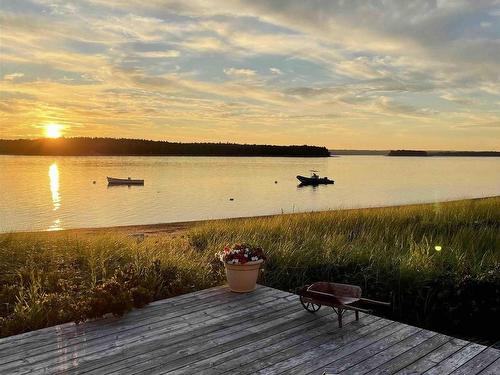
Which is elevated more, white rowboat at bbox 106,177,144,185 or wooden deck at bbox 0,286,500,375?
wooden deck at bbox 0,286,500,375

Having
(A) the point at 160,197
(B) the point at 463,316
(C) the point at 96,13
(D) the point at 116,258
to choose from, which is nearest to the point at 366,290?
(B) the point at 463,316

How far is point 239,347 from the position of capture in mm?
4672

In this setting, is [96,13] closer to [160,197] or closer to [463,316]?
[463,316]

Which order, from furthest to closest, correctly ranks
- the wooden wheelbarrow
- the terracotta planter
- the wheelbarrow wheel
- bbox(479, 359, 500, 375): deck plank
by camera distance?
the terracotta planter → the wheelbarrow wheel → the wooden wheelbarrow → bbox(479, 359, 500, 375): deck plank

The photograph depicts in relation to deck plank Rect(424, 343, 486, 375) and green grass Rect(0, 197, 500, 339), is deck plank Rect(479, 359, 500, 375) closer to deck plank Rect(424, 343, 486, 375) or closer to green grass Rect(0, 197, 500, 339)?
deck plank Rect(424, 343, 486, 375)

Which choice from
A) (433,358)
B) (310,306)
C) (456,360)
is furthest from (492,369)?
(310,306)

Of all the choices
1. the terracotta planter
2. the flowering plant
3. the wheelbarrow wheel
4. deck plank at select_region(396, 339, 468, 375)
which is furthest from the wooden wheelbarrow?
the flowering plant

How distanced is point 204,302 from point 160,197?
46.3 m

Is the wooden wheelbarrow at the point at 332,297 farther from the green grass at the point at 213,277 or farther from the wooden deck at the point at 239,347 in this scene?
the green grass at the point at 213,277

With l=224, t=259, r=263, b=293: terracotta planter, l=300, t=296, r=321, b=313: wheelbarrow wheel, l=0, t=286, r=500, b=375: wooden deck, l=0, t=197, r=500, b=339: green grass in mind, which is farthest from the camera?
l=224, t=259, r=263, b=293: terracotta planter

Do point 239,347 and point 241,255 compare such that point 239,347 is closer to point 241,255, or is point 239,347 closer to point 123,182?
point 241,255

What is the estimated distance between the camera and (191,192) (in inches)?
2306

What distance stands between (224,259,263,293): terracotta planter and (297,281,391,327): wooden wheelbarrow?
102 centimetres

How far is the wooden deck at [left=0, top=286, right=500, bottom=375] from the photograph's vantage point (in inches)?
166
